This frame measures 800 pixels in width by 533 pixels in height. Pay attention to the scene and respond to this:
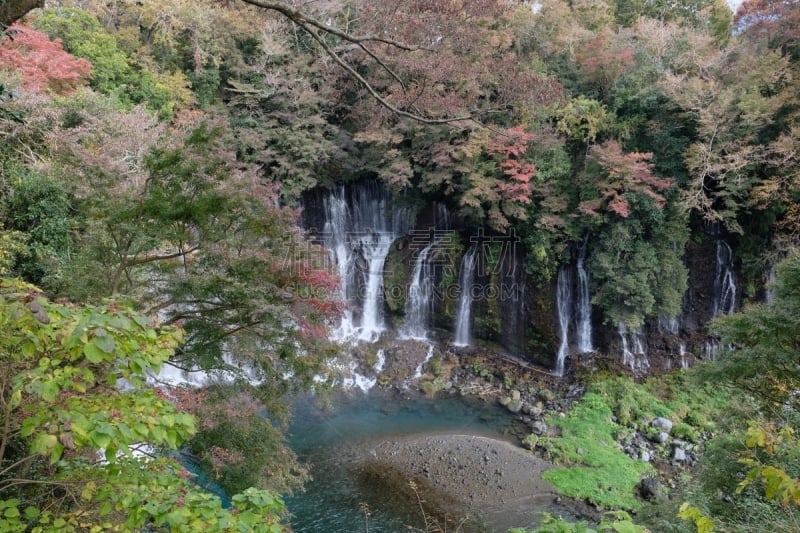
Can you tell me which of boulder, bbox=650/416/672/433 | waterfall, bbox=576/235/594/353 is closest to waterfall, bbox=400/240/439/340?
waterfall, bbox=576/235/594/353

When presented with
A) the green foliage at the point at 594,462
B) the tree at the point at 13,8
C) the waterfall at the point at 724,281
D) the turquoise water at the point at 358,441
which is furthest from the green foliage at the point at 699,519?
the waterfall at the point at 724,281

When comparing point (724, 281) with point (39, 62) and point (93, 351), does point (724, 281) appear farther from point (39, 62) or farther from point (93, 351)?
point (39, 62)

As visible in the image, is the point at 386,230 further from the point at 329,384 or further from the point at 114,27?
the point at 114,27

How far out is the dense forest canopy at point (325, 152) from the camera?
248 inches

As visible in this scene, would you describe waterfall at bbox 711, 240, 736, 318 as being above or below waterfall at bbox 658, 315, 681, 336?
above

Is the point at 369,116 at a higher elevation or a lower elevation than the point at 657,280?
higher

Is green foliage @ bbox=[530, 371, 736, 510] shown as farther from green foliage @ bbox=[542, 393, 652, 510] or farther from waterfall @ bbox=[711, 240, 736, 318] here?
waterfall @ bbox=[711, 240, 736, 318]

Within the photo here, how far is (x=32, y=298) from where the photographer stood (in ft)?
7.99

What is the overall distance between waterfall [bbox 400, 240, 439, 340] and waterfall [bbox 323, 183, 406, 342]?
95 centimetres

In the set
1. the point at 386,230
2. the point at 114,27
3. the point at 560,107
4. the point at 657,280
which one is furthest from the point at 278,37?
the point at 657,280

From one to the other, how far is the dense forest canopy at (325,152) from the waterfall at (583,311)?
1.59ft

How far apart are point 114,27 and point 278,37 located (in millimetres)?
5789

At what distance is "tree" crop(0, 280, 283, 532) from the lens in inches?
78.7

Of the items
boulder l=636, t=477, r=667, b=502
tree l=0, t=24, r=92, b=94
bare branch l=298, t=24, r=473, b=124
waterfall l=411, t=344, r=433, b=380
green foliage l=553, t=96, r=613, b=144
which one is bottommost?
boulder l=636, t=477, r=667, b=502
